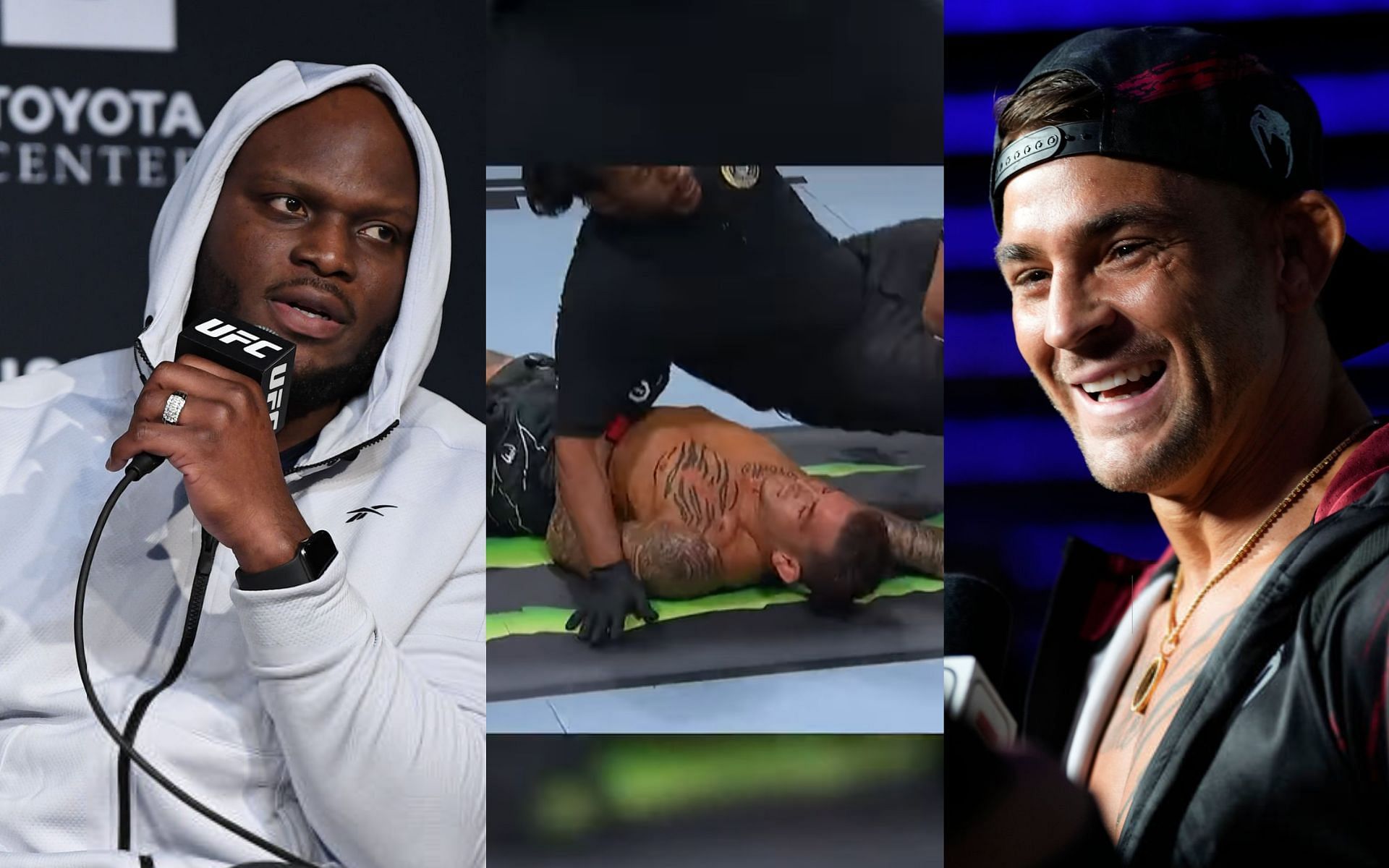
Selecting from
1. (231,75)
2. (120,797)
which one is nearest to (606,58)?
(231,75)

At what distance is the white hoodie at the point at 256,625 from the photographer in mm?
1568

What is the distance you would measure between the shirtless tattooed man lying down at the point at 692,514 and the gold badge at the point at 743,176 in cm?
29

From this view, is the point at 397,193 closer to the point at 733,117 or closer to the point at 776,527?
the point at 733,117

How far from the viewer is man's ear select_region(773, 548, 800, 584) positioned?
1681 mm

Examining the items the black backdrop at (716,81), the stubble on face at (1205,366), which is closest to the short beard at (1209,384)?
the stubble on face at (1205,366)

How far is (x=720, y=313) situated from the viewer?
170cm

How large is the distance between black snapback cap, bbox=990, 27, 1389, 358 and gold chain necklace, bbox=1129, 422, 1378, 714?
0.15 m

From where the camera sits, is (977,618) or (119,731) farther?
(977,618)

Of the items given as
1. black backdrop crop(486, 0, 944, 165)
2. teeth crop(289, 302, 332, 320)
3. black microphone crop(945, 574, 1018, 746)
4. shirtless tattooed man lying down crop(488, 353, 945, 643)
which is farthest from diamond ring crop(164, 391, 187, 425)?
black microphone crop(945, 574, 1018, 746)

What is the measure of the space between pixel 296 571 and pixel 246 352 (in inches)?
10.5

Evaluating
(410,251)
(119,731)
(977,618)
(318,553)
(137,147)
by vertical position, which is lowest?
(119,731)

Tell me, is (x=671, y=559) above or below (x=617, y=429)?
below

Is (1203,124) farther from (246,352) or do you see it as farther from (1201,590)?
(246,352)

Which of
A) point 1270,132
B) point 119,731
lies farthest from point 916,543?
point 119,731
